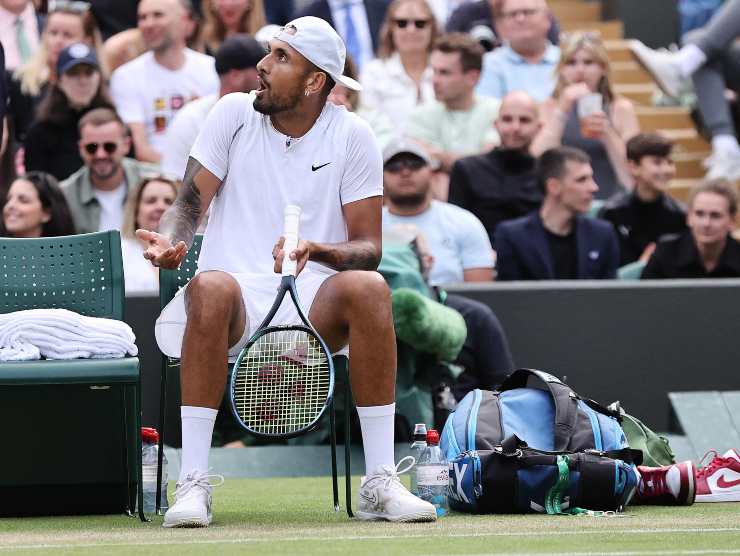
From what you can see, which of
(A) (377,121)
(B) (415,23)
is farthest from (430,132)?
(B) (415,23)

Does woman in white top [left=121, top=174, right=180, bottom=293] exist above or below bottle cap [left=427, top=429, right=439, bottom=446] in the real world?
above

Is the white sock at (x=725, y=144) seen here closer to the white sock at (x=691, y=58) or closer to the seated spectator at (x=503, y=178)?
the white sock at (x=691, y=58)

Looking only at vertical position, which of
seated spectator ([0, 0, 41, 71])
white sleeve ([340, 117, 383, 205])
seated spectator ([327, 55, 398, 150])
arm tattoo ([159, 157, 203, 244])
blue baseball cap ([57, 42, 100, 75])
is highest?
seated spectator ([0, 0, 41, 71])

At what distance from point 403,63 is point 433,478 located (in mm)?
5641

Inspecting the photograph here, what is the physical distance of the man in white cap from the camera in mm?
4980

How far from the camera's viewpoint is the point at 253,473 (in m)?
7.71

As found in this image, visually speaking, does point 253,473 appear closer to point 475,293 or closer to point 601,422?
point 475,293

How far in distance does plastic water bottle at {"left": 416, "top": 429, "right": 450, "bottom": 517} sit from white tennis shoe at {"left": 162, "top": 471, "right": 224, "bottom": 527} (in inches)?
34.1

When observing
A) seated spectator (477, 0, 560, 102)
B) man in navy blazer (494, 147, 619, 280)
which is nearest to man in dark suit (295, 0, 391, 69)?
seated spectator (477, 0, 560, 102)

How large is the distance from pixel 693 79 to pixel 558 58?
1.36 m

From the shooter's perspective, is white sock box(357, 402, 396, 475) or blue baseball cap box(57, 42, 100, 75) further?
blue baseball cap box(57, 42, 100, 75)

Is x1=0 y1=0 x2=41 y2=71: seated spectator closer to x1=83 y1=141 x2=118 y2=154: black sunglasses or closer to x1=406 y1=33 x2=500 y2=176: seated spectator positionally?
x1=83 y1=141 x2=118 y2=154: black sunglasses

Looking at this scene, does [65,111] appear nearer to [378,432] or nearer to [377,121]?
[377,121]

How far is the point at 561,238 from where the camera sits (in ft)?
29.7
